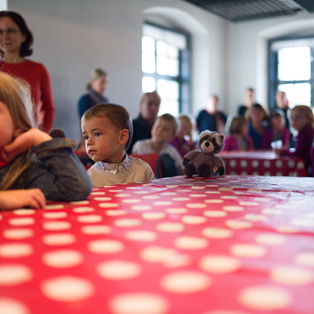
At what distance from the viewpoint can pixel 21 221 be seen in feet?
2.43

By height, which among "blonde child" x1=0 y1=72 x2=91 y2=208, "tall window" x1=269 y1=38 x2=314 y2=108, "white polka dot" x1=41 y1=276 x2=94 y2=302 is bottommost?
"white polka dot" x1=41 y1=276 x2=94 y2=302

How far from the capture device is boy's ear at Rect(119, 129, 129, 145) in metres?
1.80

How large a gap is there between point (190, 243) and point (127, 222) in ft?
0.57

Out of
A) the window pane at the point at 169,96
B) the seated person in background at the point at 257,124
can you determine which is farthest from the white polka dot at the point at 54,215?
the window pane at the point at 169,96

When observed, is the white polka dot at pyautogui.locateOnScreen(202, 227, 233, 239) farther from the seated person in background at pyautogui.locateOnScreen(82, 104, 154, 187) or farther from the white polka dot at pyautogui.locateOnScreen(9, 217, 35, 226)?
the seated person in background at pyautogui.locateOnScreen(82, 104, 154, 187)

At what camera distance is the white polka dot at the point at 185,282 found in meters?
0.42

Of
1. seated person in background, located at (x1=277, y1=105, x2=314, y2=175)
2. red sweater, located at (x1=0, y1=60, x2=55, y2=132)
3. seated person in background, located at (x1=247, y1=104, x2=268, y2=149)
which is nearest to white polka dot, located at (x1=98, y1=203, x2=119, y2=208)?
red sweater, located at (x1=0, y1=60, x2=55, y2=132)

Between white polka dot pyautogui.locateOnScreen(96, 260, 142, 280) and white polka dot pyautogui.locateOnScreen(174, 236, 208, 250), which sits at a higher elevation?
white polka dot pyautogui.locateOnScreen(96, 260, 142, 280)

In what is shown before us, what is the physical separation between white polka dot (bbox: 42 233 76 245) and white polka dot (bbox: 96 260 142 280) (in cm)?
12

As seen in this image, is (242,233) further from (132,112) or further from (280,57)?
(280,57)

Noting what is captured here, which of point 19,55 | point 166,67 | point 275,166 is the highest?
point 166,67

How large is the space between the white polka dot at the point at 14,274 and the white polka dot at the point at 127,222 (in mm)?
247

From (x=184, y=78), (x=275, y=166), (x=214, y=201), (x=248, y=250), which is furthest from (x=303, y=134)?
(x=184, y=78)

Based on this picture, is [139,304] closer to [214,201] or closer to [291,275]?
[291,275]
